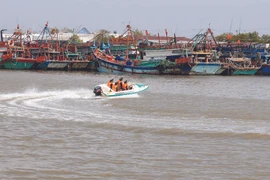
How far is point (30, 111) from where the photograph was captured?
18578 mm

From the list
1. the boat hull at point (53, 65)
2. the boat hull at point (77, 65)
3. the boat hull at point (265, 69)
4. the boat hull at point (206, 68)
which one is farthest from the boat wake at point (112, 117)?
the boat hull at point (265, 69)

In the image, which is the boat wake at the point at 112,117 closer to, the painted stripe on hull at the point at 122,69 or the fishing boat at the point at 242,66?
the painted stripe on hull at the point at 122,69

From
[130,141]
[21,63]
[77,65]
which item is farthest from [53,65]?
[130,141]

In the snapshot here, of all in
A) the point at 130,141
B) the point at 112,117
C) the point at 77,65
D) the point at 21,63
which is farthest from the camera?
the point at 77,65

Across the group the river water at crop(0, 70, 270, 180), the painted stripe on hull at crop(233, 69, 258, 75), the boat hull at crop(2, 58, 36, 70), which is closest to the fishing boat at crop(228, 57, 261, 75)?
the painted stripe on hull at crop(233, 69, 258, 75)

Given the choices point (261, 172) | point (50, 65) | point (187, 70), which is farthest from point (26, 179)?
point (50, 65)

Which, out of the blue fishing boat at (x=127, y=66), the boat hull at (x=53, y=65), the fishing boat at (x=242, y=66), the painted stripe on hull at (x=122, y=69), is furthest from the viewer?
the boat hull at (x=53, y=65)

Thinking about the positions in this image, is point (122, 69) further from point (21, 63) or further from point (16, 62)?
point (16, 62)

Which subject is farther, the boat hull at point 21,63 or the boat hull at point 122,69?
the boat hull at point 21,63

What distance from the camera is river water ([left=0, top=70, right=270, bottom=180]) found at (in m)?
10.2

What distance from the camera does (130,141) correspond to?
518 inches

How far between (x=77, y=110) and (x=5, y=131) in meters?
5.27

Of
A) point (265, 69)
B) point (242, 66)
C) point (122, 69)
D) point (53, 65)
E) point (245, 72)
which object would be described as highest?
point (53, 65)

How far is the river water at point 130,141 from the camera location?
1025 cm
